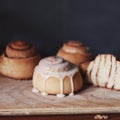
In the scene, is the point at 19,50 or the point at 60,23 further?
the point at 60,23

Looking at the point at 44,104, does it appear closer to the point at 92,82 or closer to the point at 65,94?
the point at 65,94

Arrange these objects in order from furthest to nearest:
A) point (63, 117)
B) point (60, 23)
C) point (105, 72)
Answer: point (60, 23)
point (105, 72)
point (63, 117)

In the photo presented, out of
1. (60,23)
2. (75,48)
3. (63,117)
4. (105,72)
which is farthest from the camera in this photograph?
(60,23)

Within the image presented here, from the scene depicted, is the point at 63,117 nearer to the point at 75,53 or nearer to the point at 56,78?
the point at 56,78

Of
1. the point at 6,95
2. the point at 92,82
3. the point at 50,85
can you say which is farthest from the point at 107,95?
the point at 6,95

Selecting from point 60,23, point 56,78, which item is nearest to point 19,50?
point 56,78

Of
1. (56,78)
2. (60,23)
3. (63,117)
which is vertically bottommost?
(63,117)

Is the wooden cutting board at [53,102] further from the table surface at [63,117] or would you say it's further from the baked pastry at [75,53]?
the baked pastry at [75,53]

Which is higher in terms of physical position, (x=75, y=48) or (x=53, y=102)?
(x=75, y=48)
